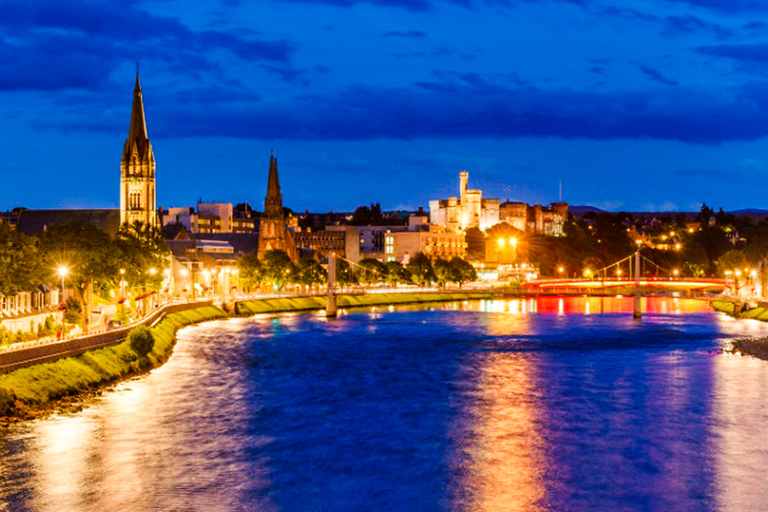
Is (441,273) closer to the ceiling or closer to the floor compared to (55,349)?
closer to the ceiling

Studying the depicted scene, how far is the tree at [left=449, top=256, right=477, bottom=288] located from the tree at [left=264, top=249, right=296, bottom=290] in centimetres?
4209

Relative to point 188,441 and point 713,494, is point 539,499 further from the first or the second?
point 188,441

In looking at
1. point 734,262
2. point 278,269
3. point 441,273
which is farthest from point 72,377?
point 734,262

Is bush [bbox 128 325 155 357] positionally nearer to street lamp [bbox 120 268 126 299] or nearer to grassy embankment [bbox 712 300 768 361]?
street lamp [bbox 120 268 126 299]

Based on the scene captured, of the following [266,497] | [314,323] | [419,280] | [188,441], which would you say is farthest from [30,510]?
[419,280]

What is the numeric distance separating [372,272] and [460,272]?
18.6 m

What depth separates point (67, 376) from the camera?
41.2 m

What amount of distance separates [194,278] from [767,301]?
61.2 m

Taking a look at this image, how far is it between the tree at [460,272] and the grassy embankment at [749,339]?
51.4 meters

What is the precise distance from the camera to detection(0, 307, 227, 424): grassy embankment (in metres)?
36.1

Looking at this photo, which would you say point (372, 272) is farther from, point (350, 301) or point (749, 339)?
point (749, 339)

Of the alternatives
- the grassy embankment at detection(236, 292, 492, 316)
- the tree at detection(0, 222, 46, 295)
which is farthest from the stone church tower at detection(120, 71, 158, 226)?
the tree at detection(0, 222, 46, 295)

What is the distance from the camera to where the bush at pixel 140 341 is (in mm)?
50812

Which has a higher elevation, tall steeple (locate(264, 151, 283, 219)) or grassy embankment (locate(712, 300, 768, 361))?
tall steeple (locate(264, 151, 283, 219))
